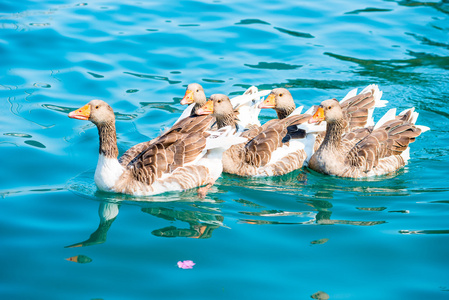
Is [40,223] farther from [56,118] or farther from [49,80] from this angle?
[49,80]

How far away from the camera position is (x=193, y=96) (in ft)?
37.3

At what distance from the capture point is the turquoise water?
727 centimetres

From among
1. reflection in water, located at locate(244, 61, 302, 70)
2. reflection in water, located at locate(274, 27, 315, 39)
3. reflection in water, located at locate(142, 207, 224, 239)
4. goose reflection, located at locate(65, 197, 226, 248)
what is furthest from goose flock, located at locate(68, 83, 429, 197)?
reflection in water, located at locate(274, 27, 315, 39)

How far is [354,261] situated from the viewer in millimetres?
7539

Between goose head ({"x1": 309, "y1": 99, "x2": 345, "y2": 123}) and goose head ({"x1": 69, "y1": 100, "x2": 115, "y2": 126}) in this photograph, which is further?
goose head ({"x1": 309, "y1": 99, "x2": 345, "y2": 123})

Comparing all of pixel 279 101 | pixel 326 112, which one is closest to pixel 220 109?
pixel 279 101

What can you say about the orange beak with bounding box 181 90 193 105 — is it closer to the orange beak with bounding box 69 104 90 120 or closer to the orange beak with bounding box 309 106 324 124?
the orange beak with bounding box 309 106 324 124

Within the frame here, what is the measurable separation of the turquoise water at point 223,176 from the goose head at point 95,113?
3.99ft

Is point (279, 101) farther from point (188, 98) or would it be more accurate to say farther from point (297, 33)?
point (297, 33)

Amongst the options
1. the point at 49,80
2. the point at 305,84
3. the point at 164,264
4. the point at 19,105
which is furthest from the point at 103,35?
the point at 164,264

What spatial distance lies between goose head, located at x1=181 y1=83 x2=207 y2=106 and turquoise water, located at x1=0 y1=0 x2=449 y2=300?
147 centimetres

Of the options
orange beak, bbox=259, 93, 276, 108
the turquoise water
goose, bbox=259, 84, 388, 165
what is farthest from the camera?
orange beak, bbox=259, 93, 276, 108

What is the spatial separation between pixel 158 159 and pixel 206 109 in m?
1.52

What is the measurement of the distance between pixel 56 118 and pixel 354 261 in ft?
23.6
